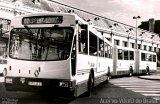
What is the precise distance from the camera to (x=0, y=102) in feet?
30.5

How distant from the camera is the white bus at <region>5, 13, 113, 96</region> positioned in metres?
9.07

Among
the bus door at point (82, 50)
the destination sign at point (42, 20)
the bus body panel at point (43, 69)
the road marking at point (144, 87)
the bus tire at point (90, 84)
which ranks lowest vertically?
the road marking at point (144, 87)

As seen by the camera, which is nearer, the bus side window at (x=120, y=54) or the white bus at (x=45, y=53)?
the white bus at (x=45, y=53)

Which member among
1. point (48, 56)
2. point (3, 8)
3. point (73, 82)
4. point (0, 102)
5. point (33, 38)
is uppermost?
point (3, 8)

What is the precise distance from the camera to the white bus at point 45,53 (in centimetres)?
907

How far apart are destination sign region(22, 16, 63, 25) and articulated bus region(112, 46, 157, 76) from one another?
591 inches

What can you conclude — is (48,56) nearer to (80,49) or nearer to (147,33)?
(80,49)

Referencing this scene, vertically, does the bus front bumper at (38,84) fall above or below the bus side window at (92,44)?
below

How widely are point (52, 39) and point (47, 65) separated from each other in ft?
2.69

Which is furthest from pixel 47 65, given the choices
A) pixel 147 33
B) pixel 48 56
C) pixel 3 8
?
pixel 147 33

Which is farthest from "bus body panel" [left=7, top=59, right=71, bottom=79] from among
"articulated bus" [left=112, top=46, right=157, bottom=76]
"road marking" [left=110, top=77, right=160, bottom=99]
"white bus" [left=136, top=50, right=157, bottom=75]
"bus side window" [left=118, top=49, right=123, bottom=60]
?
"white bus" [left=136, top=50, right=157, bottom=75]

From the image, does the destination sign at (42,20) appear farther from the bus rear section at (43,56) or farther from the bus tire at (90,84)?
the bus tire at (90,84)

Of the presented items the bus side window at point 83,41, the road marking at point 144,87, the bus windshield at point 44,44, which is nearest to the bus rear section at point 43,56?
the bus windshield at point 44,44

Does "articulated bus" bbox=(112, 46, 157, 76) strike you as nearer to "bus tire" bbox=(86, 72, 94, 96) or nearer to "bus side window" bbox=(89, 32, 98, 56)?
"bus side window" bbox=(89, 32, 98, 56)
